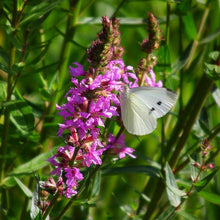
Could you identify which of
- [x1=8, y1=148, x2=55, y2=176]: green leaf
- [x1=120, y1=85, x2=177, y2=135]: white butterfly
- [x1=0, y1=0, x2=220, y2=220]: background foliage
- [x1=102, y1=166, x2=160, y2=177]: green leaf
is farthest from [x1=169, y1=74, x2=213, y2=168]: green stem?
[x1=8, y1=148, x2=55, y2=176]: green leaf

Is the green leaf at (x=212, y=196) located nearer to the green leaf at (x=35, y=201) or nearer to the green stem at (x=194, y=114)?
the green stem at (x=194, y=114)

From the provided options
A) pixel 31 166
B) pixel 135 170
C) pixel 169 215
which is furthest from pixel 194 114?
pixel 31 166

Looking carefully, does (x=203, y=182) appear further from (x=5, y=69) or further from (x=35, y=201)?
(x=5, y=69)

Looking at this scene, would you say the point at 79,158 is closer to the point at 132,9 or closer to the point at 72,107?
the point at 72,107

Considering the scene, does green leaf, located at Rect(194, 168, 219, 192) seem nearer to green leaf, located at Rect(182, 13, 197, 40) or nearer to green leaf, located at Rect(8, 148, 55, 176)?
green leaf, located at Rect(8, 148, 55, 176)

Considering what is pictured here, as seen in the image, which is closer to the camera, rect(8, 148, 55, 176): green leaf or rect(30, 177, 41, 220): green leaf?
rect(30, 177, 41, 220): green leaf

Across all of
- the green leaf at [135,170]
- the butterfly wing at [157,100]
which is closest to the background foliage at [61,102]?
the green leaf at [135,170]

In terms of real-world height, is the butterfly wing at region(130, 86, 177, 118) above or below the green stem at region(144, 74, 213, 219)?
above
